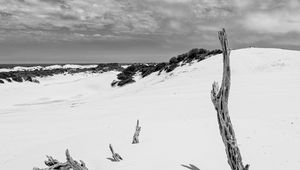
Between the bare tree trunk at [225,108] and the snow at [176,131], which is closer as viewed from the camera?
the bare tree trunk at [225,108]

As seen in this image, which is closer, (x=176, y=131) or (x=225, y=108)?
(x=225, y=108)

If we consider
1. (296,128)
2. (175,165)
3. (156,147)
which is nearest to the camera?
(175,165)

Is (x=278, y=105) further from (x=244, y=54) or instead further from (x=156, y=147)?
(x=244, y=54)

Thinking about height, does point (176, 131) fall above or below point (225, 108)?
below

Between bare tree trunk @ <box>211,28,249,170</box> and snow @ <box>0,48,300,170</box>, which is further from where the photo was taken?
snow @ <box>0,48,300,170</box>

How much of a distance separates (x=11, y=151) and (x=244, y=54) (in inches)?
1168

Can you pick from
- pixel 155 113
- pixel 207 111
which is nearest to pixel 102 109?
pixel 155 113

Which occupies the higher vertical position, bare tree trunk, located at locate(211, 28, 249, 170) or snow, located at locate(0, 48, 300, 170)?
bare tree trunk, located at locate(211, 28, 249, 170)

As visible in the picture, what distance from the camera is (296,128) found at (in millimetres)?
12188

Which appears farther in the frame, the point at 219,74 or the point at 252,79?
the point at 219,74

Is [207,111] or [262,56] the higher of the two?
[262,56]

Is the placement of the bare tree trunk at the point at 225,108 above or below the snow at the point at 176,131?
above

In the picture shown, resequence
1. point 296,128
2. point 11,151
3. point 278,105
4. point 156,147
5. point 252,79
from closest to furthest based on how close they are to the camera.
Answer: point 156,147 < point 296,128 < point 11,151 < point 278,105 < point 252,79

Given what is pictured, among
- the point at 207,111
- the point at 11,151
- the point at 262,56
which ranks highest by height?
the point at 262,56
